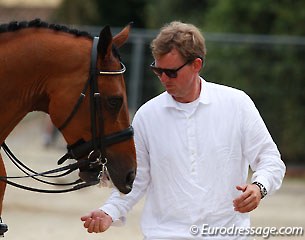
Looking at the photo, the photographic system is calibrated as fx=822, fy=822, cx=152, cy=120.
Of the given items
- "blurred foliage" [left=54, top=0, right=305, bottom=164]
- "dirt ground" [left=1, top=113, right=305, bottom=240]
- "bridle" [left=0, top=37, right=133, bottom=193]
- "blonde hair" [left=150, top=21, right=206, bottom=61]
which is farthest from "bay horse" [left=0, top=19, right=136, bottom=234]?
"blurred foliage" [left=54, top=0, right=305, bottom=164]

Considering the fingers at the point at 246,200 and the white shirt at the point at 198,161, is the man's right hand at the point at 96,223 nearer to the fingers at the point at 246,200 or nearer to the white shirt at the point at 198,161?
the white shirt at the point at 198,161

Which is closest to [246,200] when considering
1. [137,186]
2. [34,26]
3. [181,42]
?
[137,186]

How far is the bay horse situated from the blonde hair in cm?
25

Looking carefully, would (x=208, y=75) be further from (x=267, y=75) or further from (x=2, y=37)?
(x=2, y=37)

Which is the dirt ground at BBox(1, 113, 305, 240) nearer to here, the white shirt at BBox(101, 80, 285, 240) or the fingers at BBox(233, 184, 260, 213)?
the white shirt at BBox(101, 80, 285, 240)

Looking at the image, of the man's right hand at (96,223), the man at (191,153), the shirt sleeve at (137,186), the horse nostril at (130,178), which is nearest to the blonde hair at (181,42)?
the man at (191,153)

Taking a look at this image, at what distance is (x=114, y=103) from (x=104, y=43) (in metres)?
0.28

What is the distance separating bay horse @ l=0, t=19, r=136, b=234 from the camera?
12.5 ft

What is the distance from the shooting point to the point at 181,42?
13.1 feet

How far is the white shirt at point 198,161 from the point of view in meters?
4.02

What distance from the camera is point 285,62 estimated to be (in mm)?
12789

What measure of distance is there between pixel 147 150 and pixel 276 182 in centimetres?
67

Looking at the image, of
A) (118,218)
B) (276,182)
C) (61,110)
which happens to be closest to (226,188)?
(276,182)

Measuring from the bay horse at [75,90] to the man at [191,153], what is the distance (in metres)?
0.28
